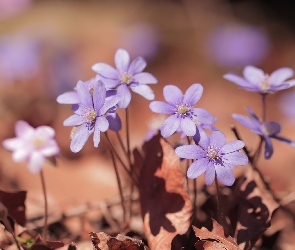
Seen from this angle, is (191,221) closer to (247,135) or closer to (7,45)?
(247,135)

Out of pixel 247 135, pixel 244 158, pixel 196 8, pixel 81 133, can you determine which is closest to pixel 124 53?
pixel 81 133

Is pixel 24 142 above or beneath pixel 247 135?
above

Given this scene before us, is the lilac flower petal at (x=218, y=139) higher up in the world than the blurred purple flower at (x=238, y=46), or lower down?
higher up

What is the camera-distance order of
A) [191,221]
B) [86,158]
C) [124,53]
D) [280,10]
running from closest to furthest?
[191,221], [124,53], [86,158], [280,10]

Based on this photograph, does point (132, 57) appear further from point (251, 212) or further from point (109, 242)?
point (109, 242)

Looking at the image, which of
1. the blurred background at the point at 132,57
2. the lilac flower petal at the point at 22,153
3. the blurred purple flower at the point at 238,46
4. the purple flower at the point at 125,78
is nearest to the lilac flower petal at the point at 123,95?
the purple flower at the point at 125,78

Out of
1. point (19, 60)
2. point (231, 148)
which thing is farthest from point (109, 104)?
point (19, 60)

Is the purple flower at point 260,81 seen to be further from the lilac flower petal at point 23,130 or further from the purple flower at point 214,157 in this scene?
the lilac flower petal at point 23,130
